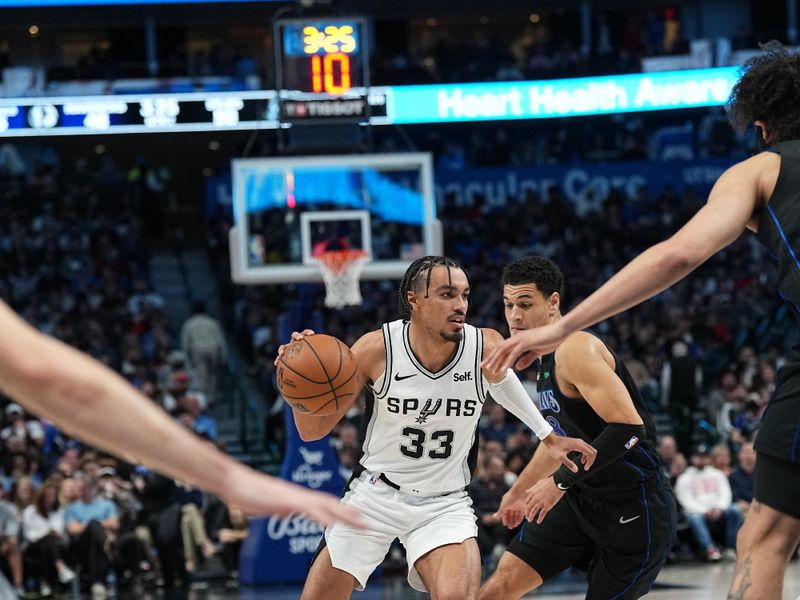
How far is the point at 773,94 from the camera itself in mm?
3801

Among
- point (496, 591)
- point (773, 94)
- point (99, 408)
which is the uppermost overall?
point (773, 94)

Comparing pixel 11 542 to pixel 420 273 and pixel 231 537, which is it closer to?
pixel 231 537

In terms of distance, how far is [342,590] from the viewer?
17.4 ft

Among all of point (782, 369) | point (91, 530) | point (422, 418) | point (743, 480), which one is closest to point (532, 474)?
point (422, 418)

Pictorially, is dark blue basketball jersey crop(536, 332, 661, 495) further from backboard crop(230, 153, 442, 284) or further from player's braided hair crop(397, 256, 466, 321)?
backboard crop(230, 153, 442, 284)

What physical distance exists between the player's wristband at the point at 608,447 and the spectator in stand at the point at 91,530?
773cm

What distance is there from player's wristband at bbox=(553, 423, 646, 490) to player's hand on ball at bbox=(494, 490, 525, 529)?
8.4 inches

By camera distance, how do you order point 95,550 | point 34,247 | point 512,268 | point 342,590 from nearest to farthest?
point 342,590
point 512,268
point 95,550
point 34,247

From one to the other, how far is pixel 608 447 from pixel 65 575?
8259mm

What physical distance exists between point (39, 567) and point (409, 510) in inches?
308

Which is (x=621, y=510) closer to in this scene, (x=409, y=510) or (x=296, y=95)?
(x=409, y=510)

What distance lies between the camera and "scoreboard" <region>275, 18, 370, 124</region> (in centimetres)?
1288

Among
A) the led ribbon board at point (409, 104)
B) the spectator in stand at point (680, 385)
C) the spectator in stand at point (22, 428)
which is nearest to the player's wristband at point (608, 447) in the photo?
the spectator in stand at point (22, 428)

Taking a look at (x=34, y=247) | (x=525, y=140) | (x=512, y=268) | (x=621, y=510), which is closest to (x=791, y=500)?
(x=621, y=510)
